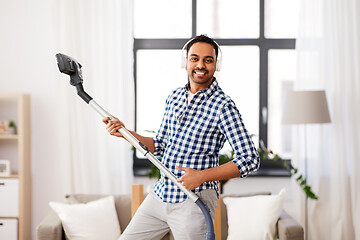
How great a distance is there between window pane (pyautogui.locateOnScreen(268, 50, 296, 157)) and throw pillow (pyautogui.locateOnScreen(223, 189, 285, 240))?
94 centimetres

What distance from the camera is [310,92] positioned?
11.5 feet

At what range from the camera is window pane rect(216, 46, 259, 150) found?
4.10 m

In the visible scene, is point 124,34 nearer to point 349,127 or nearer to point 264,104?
point 264,104

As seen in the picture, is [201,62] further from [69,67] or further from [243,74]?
[243,74]

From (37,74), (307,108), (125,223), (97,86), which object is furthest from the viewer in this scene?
(37,74)

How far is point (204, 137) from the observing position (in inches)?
70.3

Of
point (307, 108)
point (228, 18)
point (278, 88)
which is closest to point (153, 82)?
point (228, 18)

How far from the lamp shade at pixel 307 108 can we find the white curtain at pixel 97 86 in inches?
51.1

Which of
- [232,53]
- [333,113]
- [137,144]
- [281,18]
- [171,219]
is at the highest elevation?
[281,18]

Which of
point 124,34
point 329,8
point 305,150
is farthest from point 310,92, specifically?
point 124,34

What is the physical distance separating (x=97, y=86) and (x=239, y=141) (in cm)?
237

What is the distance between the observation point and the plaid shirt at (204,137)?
171cm

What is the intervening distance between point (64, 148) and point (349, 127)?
7.60 feet

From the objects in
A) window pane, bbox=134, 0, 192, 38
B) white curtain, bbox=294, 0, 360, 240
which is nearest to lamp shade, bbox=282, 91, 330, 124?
white curtain, bbox=294, 0, 360, 240
